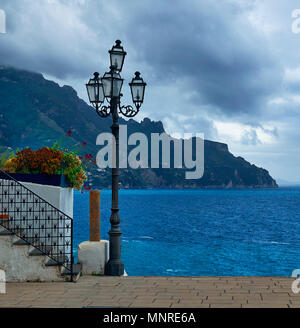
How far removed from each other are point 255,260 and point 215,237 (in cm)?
1834

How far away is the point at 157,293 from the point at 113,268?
250 cm

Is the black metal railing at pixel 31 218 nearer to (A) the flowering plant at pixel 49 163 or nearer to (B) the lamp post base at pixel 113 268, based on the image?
(A) the flowering plant at pixel 49 163

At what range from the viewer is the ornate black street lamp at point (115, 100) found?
10.2 meters

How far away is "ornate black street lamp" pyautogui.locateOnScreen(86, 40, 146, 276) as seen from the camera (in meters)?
10.2

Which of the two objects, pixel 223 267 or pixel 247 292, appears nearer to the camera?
pixel 247 292

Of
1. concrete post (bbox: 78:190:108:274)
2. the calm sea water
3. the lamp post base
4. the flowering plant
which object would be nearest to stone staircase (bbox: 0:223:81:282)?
concrete post (bbox: 78:190:108:274)

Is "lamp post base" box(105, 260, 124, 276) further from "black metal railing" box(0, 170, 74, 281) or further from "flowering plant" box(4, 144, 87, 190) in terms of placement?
"flowering plant" box(4, 144, 87, 190)

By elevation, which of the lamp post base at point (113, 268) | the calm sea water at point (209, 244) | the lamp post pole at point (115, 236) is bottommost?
the calm sea water at point (209, 244)

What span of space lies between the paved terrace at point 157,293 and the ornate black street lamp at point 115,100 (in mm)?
816

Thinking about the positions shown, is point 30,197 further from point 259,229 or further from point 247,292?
point 259,229

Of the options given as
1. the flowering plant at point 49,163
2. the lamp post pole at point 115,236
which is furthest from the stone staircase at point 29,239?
the lamp post pole at point 115,236

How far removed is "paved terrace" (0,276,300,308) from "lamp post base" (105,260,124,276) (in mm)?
526
